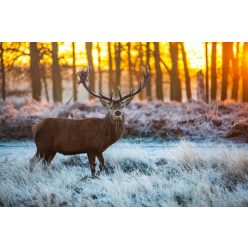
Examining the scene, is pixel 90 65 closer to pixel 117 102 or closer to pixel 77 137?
pixel 117 102

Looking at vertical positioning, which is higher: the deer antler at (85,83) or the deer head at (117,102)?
the deer antler at (85,83)

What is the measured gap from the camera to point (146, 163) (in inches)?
218

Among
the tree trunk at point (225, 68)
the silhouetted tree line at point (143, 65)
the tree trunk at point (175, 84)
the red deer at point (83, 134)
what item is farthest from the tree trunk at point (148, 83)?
the tree trunk at point (225, 68)

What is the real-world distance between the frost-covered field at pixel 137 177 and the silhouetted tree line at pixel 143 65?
0.74m

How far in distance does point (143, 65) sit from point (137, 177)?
4.92ft

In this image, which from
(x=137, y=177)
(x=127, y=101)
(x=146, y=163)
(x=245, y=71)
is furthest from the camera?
(x=245, y=71)

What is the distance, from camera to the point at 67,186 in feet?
17.4

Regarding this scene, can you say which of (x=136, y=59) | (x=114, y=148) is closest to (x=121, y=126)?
(x=114, y=148)

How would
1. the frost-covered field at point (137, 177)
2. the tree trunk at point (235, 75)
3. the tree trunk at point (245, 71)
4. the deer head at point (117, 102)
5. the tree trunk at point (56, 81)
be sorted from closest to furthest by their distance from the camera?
the frost-covered field at point (137, 177), the deer head at point (117, 102), the tree trunk at point (245, 71), the tree trunk at point (235, 75), the tree trunk at point (56, 81)

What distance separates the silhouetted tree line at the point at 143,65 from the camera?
566 centimetres

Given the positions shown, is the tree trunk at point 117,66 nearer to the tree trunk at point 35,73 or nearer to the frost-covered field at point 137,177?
the frost-covered field at point 137,177

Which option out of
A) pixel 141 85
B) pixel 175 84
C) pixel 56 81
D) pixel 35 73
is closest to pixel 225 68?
pixel 175 84

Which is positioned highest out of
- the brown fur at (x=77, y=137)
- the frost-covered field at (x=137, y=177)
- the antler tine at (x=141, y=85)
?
the antler tine at (x=141, y=85)
